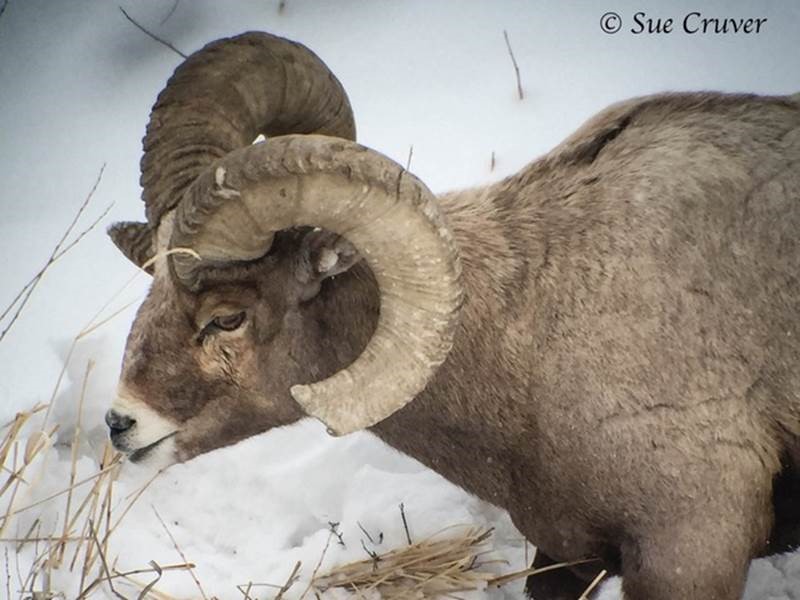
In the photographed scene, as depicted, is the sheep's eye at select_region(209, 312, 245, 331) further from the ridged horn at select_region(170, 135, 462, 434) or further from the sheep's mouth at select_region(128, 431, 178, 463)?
the sheep's mouth at select_region(128, 431, 178, 463)

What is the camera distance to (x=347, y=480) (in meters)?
5.12

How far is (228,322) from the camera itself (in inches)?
127

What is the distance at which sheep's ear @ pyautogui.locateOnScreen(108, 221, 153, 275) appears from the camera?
11.8 feet

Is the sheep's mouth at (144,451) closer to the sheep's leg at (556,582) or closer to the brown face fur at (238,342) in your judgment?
the brown face fur at (238,342)

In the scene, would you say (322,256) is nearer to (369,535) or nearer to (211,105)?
(211,105)

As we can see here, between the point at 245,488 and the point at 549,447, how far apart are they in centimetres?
228

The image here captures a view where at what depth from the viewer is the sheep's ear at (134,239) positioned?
360 centimetres

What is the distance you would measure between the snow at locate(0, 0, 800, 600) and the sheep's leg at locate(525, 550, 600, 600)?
0.87 ft

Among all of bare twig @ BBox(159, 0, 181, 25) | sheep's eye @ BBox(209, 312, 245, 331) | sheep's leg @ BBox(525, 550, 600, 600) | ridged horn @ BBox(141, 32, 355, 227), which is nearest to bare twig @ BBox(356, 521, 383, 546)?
sheep's leg @ BBox(525, 550, 600, 600)

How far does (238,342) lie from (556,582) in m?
1.98

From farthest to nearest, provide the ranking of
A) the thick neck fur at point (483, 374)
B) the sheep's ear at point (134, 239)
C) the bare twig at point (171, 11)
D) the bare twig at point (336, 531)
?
the bare twig at point (171, 11) < the bare twig at point (336, 531) < the sheep's ear at point (134, 239) < the thick neck fur at point (483, 374)

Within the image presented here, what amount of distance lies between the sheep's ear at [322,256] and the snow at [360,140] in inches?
77.2

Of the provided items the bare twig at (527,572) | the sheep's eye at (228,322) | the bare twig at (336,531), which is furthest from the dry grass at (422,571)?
the sheep's eye at (228,322)

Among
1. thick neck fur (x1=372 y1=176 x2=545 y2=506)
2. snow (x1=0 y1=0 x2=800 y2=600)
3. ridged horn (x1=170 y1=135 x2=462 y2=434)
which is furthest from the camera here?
snow (x1=0 y1=0 x2=800 y2=600)
